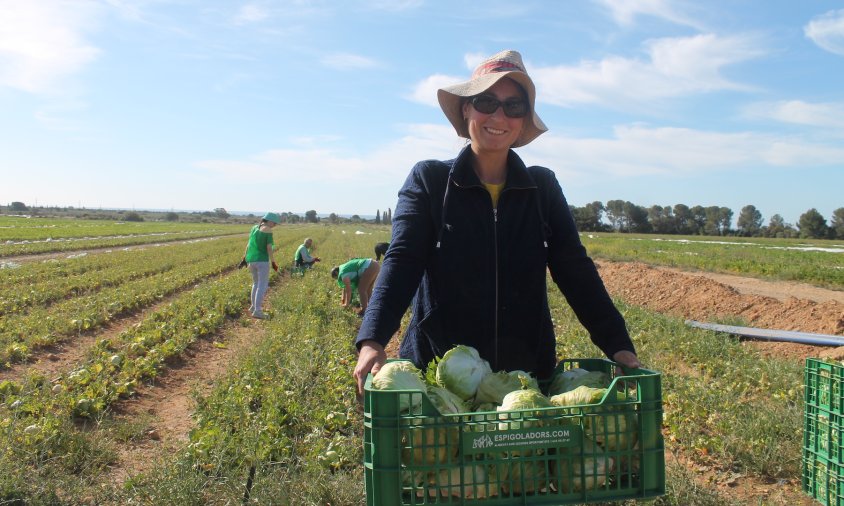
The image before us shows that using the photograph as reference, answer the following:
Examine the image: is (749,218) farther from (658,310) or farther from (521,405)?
(521,405)

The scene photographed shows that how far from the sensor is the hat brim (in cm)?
245

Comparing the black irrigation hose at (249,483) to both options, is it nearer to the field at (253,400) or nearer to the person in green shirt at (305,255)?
the field at (253,400)

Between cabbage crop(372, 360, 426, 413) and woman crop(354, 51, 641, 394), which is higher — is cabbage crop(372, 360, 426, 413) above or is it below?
below

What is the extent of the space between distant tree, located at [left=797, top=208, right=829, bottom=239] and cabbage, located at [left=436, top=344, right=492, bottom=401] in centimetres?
7470

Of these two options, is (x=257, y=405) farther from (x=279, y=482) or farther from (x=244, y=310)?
(x=244, y=310)

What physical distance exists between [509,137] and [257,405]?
4.19 metres

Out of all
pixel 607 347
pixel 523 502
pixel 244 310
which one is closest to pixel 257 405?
pixel 607 347

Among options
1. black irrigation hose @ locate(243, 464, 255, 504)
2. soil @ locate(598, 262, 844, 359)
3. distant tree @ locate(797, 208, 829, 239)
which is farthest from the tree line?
black irrigation hose @ locate(243, 464, 255, 504)

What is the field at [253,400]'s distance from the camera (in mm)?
3840

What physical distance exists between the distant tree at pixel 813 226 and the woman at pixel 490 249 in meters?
74.0

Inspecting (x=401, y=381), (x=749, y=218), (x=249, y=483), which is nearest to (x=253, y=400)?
(x=249, y=483)

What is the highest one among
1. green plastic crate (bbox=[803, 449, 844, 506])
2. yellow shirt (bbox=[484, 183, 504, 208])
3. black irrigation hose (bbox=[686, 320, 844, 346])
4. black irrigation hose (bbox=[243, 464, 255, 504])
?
yellow shirt (bbox=[484, 183, 504, 208])

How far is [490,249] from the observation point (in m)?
2.47

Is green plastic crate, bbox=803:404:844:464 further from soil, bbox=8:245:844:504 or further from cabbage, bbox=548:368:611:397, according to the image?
cabbage, bbox=548:368:611:397
